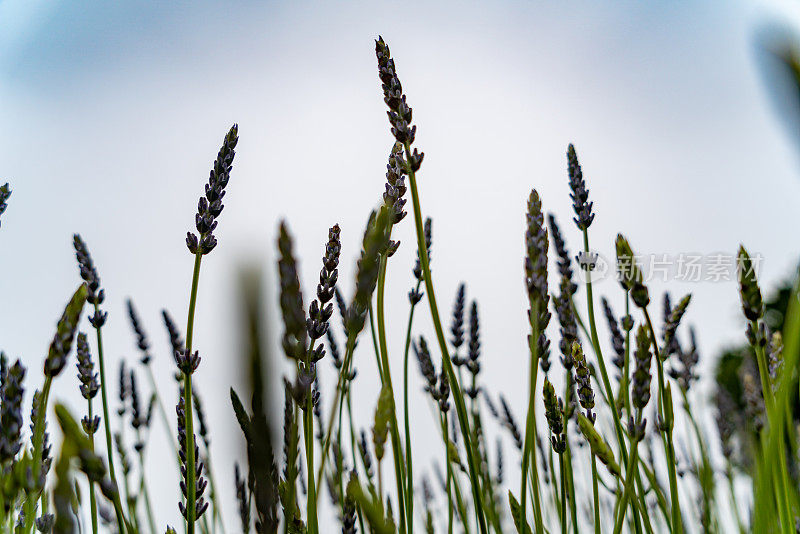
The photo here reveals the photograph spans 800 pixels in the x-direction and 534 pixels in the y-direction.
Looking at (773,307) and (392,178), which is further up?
(773,307)

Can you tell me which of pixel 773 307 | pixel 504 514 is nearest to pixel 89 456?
pixel 504 514

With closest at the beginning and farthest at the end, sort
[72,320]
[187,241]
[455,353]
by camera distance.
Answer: [72,320] → [187,241] → [455,353]

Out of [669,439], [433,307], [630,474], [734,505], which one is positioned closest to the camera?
[433,307]

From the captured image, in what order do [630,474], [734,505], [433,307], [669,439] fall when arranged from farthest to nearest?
1. [734,505]
2. [669,439]
3. [630,474]
4. [433,307]

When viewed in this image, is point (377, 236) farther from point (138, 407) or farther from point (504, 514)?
point (504, 514)

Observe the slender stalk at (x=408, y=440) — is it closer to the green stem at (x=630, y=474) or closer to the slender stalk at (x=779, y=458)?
the green stem at (x=630, y=474)

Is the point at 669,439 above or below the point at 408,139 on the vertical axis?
below

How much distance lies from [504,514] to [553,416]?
1.42m

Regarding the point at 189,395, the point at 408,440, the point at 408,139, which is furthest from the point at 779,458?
the point at 189,395

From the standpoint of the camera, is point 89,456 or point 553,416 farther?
point 553,416

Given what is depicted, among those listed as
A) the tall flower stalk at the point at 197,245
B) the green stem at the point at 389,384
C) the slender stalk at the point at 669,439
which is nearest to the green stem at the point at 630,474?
the slender stalk at the point at 669,439

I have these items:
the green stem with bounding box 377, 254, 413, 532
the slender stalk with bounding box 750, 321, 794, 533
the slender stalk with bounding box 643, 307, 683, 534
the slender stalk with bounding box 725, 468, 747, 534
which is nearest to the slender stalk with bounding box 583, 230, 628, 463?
the slender stalk with bounding box 643, 307, 683, 534

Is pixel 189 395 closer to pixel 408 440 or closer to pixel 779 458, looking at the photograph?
pixel 408 440

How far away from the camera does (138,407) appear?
1.49m
